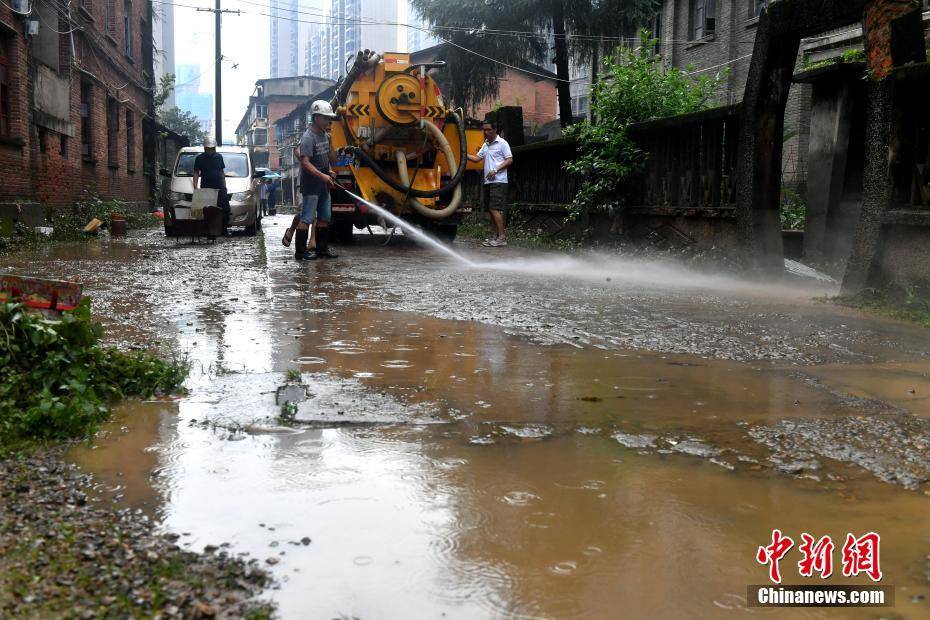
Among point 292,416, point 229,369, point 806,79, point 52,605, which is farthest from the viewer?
point 806,79

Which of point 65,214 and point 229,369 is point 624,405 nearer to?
point 229,369

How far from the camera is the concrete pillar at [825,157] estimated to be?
923 centimetres

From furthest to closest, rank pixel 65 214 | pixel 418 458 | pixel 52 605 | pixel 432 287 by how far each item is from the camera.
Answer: pixel 65 214
pixel 432 287
pixel 418 458
pixel 52 605

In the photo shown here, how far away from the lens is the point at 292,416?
11.2ft

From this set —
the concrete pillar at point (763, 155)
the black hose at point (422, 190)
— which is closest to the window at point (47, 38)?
the black hose at point (422, 190)

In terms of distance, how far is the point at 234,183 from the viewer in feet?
58.7

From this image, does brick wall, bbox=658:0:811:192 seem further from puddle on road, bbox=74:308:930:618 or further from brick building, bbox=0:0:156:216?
puddle on road, bbox=74:308:930:618

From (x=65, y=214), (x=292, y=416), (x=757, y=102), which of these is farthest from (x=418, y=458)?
(x=65, y=214)

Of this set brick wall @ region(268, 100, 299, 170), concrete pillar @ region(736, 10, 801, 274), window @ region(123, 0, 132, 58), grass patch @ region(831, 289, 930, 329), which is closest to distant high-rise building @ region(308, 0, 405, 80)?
brick wall @ region(268, 100, 299, 170)

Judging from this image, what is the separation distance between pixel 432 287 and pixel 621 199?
4599 mm

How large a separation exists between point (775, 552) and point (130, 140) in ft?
87.6

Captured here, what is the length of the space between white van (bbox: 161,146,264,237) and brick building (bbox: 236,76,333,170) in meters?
70.0

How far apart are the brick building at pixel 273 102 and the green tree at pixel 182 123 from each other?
36031 millimetres

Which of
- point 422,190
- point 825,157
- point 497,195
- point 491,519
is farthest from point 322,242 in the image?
point 491,519
